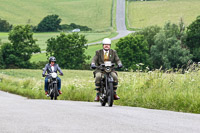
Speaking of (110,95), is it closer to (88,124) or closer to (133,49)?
(88,124)

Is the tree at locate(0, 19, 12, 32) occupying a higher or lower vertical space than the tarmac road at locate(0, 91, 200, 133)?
higher

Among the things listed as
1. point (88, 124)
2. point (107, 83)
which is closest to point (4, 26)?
point (107, 83)

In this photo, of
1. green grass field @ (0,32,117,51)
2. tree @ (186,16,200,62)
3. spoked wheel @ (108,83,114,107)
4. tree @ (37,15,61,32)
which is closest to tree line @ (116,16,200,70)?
tree @ (186,16,200,62)

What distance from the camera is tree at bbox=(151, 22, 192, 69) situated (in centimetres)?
7800

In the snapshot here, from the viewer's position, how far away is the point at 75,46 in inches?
3775

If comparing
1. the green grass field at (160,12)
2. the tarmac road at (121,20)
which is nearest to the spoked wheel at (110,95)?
the tarmac road at (121,20)

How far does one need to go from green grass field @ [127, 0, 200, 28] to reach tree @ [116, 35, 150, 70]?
25.3 m

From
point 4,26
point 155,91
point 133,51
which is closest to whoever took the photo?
point 155,91

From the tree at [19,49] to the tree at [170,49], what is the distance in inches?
955

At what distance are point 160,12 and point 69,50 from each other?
140 ft

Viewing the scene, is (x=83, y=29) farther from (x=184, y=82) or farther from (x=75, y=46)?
(x=184, y=82)

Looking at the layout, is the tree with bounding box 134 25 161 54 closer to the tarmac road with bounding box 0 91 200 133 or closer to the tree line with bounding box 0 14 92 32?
the tree line with bounding box 0 14 92 32

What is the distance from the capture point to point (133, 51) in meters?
88.5

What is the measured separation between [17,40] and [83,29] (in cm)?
3683
